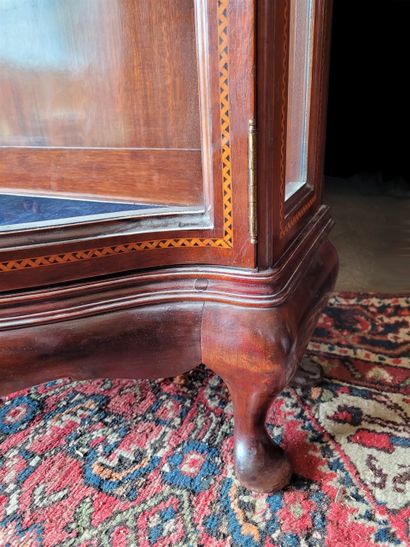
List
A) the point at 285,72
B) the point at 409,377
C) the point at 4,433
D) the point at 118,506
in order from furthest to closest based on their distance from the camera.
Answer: the point at 409,377 → the point at 4,433 → the point at 118,506 → the point at 285,72

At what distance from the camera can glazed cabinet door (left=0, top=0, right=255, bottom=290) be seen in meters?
0.49

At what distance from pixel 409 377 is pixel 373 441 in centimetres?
21

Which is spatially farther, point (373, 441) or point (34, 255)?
point (373, 441)

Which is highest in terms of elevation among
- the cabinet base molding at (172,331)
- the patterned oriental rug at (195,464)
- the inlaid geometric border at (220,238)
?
the inlaid geometric border at (220,238)

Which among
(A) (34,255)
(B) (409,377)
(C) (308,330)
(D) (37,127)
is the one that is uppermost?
(D) (37,127)

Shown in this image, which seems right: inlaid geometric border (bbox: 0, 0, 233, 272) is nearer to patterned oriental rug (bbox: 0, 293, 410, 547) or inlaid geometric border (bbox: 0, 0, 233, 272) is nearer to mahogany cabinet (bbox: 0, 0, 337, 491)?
mahogany cabinet (bbox: 0, 0, 337, 491)

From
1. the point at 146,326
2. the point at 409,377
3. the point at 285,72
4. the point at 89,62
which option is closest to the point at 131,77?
the point at 89,62

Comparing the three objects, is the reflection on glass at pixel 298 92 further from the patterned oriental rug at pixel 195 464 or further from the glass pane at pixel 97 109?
the patterned oriental rug at pixel 195 464

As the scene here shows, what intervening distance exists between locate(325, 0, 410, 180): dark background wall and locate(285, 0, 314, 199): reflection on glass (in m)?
1.46

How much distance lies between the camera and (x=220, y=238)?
1.73 feet

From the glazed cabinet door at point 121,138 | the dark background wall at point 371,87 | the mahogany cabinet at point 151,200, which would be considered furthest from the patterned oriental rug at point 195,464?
the dark background wall at point 371,87

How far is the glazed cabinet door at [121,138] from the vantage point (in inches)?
19.1

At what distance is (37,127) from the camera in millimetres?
591

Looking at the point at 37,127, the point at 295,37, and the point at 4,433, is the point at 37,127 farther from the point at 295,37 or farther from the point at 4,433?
the point at 4,433
